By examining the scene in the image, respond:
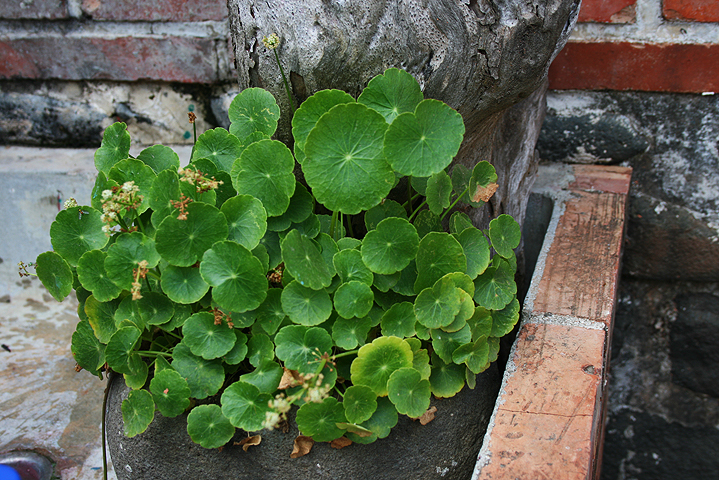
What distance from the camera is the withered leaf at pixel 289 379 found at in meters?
0.79

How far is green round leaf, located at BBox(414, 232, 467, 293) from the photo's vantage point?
0.86m

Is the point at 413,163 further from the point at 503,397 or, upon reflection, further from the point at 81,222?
the point at 81,222

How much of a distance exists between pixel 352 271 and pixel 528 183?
819 millimetres

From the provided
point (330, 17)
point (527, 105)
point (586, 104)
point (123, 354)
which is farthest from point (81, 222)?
point (586, 104)

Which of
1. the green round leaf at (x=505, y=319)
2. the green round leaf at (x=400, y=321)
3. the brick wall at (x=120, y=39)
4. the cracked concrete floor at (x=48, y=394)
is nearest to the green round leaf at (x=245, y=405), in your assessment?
the green round leaf at (x=400, y=321)

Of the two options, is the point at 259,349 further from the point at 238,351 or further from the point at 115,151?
the point at 115,151

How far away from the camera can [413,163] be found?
0.80 metres

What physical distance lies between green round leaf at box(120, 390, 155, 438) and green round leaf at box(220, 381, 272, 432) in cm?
12

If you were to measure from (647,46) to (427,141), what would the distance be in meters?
1.13

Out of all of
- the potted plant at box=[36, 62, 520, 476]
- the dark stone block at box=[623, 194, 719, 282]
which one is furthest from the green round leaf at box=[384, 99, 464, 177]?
the dark stone block at box=[623, 194, 719, 282]

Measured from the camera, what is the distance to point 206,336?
832mm

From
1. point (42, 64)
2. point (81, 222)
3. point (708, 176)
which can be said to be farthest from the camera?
point (42, 64)

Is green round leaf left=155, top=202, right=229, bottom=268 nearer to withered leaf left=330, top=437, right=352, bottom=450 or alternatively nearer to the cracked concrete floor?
withered leaf left=330, top=437, right=352, bottom=450

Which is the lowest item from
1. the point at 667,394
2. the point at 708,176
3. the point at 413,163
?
the point at 667,394
